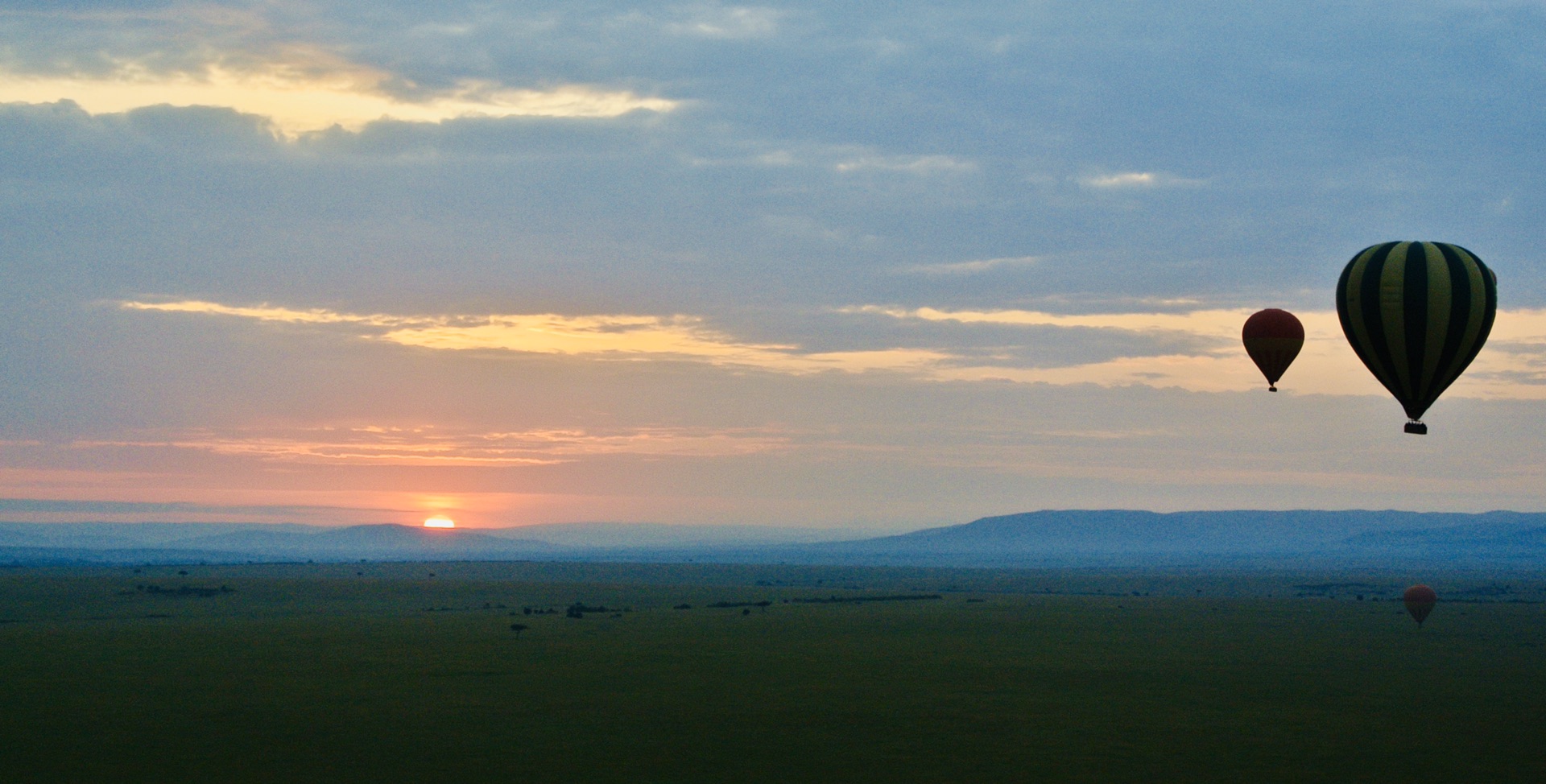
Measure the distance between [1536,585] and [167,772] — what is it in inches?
5119

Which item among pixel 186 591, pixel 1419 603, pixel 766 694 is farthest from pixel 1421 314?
pixel 186 591

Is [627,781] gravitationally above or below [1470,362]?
below

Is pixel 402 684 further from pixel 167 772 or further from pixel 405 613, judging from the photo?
pixel 405 613

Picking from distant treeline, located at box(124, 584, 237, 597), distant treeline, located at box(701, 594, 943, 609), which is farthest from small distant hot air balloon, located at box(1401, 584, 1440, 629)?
distant treeline, located at box(124, 584, 237, 597)

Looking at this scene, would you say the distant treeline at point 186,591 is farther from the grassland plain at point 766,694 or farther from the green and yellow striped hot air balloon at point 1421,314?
the green and yellow striped hot air balloon at point 1421,314

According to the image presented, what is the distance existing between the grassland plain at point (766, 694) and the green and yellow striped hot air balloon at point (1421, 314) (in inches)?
340

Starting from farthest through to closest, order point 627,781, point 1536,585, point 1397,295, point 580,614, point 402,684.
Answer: point 1536,585 < point 580,614 < point 402,684 < point 1397,295 < point 627,781

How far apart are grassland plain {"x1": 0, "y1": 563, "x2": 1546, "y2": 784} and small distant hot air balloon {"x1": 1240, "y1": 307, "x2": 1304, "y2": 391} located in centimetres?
951

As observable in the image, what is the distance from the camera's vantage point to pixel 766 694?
1767 inches

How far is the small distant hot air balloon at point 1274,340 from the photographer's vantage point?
137 ft

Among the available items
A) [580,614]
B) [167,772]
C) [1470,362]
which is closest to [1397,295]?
[1470,362]

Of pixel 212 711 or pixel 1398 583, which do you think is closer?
pixel 212 711

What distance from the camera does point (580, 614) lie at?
81.4 meters

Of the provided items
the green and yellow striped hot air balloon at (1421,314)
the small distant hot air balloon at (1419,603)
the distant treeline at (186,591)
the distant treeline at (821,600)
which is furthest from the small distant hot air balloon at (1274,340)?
the distant treeline at (186,591)
